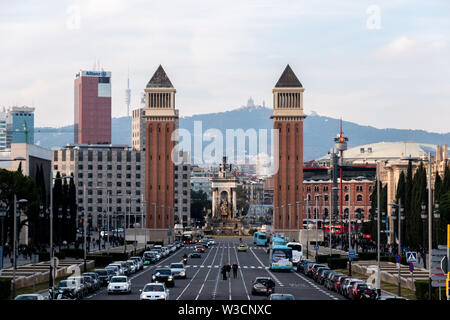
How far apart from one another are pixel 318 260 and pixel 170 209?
304 feet

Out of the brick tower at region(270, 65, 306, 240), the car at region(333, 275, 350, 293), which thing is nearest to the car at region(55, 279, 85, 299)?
the car at region(333, 275, 350, 293)

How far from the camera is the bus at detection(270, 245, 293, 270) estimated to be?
91750 millimetres

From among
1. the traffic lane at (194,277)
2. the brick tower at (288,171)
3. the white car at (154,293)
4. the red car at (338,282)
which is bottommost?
the traffic lane at (194,277)

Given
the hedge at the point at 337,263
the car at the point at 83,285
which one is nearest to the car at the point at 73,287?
the car at the point at 83,285

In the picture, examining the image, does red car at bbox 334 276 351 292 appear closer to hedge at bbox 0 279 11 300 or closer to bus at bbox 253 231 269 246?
hedge at bbox 0 279 11 300

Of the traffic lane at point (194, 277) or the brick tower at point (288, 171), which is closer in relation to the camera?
the traffic lane at point (194, 277)

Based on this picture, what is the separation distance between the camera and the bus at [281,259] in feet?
301

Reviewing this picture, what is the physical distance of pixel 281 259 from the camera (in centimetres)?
9194

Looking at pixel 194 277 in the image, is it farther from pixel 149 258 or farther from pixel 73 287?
pixel 149 258

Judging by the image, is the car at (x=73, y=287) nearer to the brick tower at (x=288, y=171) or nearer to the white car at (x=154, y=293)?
the white car at (x=154, y=293)

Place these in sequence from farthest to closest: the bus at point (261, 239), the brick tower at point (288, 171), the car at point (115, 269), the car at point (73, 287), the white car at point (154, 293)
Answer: the brick tower at point (288, 171)
the bus at point (261, 239)
the car at point (115, 269)
the car at point (73, 287)
the white car at point (154, 293)

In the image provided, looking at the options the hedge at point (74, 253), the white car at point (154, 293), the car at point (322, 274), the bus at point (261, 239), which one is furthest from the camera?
the bus at point (261, 239)
